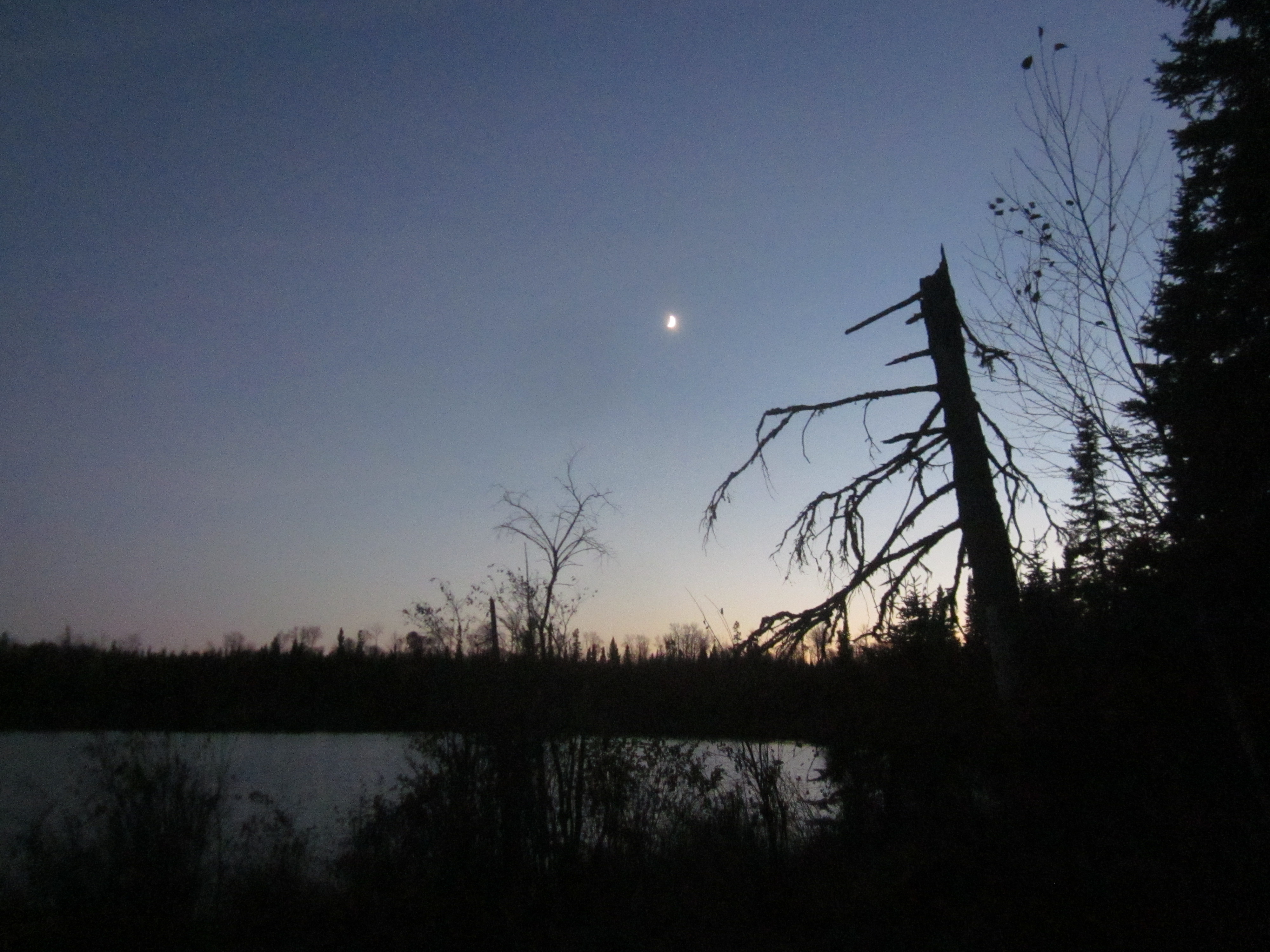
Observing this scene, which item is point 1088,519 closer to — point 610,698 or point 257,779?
point 610,698

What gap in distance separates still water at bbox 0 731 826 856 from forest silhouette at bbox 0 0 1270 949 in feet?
0.98

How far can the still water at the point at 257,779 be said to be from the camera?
946 cm

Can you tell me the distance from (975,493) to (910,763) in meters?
3.44

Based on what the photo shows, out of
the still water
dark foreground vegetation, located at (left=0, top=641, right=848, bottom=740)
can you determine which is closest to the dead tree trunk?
dark foreground vegetation, located at (left=0, top=641, right=848, bottom=740)

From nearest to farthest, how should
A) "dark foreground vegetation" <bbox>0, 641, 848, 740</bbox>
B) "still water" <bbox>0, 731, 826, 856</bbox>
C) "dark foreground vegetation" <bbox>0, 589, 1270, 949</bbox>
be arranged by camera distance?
"dark foreground vegetation" <bbox>0, 589, 1270, 949</bbox>
"still water" <bbox>0, 731, 826, 856</bbox>
"dark foreground vegetation" <bbox>0, 641, 848, 740</bbox>

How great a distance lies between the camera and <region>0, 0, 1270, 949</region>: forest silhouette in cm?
743

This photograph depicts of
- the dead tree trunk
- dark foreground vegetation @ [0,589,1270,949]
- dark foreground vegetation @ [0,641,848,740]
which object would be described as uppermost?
the dead tree trunk

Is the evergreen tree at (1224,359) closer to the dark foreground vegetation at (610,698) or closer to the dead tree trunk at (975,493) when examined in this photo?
the dead tree trunk at (975,493)

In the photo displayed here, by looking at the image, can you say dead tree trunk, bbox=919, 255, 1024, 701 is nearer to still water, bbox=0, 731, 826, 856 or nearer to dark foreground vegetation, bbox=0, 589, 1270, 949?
dark foreground vegetation, bbox=0, 589, 1270, 949

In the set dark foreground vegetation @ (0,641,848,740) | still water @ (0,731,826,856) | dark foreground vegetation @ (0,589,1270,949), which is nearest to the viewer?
dark foreground vegetation @ (0,589,1270,949)

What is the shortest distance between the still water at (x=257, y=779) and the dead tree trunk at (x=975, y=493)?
2856 mm

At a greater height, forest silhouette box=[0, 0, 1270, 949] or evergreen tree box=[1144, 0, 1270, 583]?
evergreen tree box=[1144, 0, 1270, 583]

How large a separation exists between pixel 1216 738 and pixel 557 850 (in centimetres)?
777

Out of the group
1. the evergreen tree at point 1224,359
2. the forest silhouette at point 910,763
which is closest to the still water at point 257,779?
the forest silhouette at point 910,763
